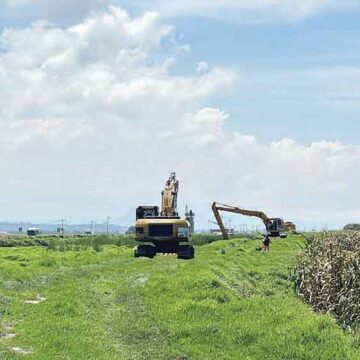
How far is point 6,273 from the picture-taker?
35.7 metres

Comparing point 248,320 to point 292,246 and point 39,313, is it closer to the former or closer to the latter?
point 39,313

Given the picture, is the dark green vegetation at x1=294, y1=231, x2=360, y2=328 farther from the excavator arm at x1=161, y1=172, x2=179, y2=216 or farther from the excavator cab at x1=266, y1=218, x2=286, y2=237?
the excavator cab at x1=266, y1=218, x2=286, y2=237

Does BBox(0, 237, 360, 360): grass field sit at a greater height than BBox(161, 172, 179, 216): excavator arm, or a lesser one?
lesser

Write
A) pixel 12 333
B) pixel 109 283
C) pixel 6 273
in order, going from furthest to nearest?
pixel 6 273 → pixel 109 283 → pixel 12 333

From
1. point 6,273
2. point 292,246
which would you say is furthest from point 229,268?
point 292,246

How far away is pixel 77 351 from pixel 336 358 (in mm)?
6382

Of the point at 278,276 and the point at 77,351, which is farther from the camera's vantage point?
the point at 278,276

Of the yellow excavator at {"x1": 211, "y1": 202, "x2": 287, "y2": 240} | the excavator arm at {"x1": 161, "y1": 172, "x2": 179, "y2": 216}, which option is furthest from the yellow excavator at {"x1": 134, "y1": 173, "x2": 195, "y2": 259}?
the yellow excavator at {"x1": 211, "y1": 202, "x2": 287, "y2": 240}

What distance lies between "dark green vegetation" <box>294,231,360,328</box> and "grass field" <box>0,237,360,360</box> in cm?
151

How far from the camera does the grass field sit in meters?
17.0

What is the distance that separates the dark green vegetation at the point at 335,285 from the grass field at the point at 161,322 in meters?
1.51

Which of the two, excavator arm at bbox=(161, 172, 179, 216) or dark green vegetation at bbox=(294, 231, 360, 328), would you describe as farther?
excavator arm at bbox=(161, 172, 179, 216)

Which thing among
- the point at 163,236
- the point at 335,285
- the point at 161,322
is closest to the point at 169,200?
the point at 163,236

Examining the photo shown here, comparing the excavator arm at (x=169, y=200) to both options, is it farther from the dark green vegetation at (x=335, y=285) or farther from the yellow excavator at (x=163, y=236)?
the dark green vegetation at (x=335, y=285)
